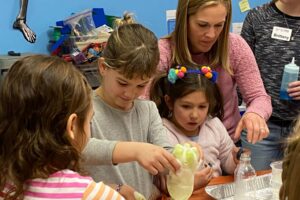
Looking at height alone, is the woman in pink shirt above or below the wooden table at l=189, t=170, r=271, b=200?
above

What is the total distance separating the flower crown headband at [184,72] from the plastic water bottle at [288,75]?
0.37 m

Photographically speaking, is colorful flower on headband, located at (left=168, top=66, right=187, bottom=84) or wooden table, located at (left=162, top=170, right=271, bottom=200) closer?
wooden table, located at (left=162, top=170, right=271, bottom=200)

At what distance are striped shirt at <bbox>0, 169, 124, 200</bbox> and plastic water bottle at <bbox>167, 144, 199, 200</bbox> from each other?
13.5 inches

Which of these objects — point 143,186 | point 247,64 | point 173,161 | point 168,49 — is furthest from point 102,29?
Answer: point 173,161

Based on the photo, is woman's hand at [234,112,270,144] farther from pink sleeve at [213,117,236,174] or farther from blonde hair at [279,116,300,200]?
blonde hair at [279,116,300,200]

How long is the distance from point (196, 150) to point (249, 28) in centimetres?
101

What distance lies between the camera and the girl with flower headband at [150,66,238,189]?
65.2 inches

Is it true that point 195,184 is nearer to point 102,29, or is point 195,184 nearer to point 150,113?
point 150,113

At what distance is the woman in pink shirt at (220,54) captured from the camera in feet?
5.36

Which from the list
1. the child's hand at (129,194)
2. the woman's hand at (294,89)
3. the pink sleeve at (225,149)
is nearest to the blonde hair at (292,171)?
the child's hand at (129,194)

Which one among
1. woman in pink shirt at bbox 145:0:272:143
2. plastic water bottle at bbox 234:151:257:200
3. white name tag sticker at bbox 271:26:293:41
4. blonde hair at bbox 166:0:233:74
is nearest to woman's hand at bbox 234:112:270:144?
woman in pink shirt at bbox 145:0:272:143

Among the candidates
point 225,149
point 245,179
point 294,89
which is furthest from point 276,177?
point 294,89

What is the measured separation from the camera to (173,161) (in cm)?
115

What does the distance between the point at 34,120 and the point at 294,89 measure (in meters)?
1.28
